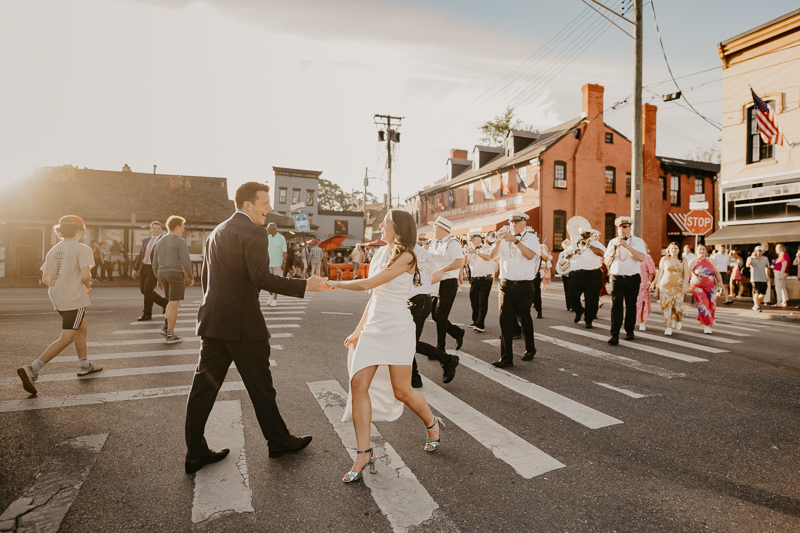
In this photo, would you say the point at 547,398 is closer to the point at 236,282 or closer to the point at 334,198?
the point at 236,282

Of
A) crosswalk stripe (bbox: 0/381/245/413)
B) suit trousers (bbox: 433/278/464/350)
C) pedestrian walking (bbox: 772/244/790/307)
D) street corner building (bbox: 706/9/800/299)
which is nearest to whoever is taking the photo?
crosswalk stripe (bbox: 0/381/245/413)

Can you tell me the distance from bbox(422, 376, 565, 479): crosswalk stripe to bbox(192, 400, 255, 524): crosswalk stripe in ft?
6.42

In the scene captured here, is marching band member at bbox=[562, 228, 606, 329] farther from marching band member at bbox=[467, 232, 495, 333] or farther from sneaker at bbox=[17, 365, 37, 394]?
sneaker at bbox=[17, 365, 37, 394]

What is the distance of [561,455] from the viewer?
12.5ft

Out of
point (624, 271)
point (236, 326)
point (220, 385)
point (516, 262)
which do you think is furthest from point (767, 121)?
point (220, 385)

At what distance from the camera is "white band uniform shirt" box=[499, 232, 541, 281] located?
6742 millimetres

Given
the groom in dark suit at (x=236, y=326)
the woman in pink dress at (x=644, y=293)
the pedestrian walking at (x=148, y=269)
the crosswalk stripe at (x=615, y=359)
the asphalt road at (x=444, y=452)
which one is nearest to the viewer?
the asphalt road at (x=444, y=452)

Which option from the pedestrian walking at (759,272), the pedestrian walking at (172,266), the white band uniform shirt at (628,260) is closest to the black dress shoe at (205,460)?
the pedestrian walking at (172,266)

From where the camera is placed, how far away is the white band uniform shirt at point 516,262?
6742 millimetres

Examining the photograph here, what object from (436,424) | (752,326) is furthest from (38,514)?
(752,326)

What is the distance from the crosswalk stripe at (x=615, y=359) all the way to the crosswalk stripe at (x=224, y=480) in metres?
5.54

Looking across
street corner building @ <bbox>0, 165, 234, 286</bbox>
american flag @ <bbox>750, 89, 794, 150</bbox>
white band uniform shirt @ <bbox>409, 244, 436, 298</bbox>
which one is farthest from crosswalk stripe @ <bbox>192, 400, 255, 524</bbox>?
street corner building @ <bbox>0, 165, 234, 286</bbox>

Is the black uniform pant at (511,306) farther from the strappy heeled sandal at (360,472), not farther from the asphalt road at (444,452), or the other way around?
the strappy heeled sandal at (360,472)

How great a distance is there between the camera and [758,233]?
63.2 feet
